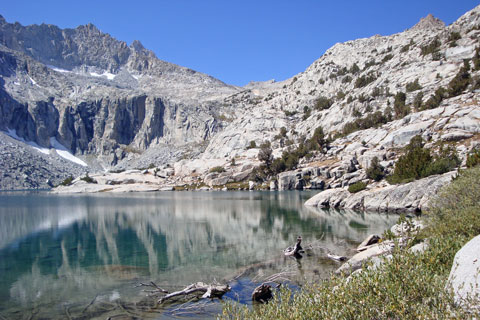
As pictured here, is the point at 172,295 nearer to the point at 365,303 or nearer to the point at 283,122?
the point at 365,303

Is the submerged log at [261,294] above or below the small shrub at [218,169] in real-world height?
below

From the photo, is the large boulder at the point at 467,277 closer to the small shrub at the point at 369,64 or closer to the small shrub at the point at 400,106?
the small shrub at the point at 400,106

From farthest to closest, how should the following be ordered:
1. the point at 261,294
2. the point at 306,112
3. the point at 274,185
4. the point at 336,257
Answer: the point at 306,112
the point at 274,185
the point at 336,257
the point at 261,294

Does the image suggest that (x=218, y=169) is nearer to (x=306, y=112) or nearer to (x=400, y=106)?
(x=306, y=112)

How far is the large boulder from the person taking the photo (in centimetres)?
555

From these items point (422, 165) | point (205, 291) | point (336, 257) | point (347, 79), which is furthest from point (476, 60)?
point (205, 291)

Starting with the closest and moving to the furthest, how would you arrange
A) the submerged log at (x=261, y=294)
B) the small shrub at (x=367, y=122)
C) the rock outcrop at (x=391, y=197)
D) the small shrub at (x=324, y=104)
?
1. the submerged log at (x=261, y=294)
2. the rock outcrop at (x=391, y=197)
3. the small shrub at (x=367, y=122)
4. the small shrub at (x=324, y=104)

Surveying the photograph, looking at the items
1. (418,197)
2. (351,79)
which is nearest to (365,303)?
(418,197)

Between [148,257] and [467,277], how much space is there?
68.4 ft

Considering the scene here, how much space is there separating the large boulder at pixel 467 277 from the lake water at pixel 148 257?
4.55 metres

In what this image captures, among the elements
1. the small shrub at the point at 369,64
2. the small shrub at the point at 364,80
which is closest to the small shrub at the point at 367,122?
the small shrub at the point at 364,80

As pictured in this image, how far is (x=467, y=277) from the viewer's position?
6.25 meters

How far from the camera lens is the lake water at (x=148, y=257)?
14.9 metres

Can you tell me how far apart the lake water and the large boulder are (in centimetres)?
455
